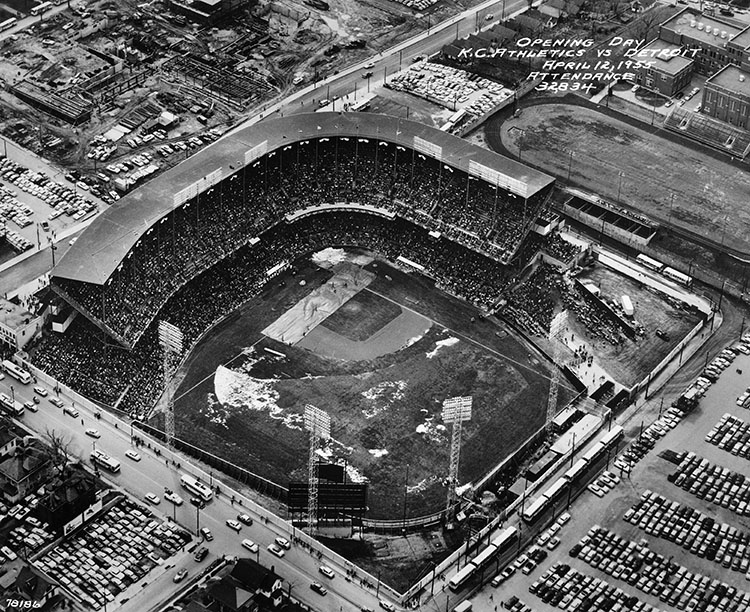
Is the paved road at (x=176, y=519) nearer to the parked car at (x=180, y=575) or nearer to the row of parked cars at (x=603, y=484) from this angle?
the parked car at (x=180, y=575)

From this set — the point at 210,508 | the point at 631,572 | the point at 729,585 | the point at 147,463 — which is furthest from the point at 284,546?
the point at 729,585

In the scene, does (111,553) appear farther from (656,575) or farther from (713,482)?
(713,482)

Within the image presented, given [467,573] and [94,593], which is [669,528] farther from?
[94,593]

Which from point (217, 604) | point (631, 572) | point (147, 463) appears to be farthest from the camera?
point (147, 463)

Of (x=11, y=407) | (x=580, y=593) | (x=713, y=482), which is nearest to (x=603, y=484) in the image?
(x=713, y=482)

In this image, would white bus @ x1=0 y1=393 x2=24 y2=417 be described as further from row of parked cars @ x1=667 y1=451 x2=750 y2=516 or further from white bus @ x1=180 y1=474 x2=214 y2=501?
row of parked cars @ x1=667 y1=451 x2=750 y2=516

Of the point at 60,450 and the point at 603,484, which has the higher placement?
the point at 60,450

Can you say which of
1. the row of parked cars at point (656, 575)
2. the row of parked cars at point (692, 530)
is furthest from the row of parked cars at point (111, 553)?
the row of parked cars at point (692, 530)
